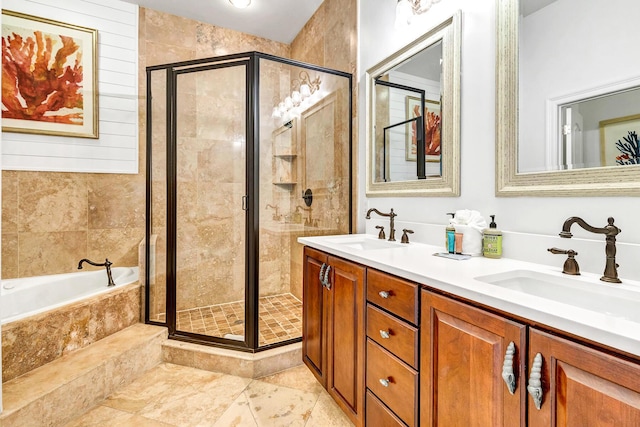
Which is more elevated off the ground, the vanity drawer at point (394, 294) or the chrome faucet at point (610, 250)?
the chrome faucet at point (610, 250)

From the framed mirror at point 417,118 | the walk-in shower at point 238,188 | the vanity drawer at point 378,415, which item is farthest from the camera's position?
the walk-in shower at point 238,188

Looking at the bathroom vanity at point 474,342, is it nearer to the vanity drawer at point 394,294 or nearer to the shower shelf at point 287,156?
the vanity drawer at point 394,294

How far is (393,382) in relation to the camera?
3.49 feet

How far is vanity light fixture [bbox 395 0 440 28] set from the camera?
161 centimetres

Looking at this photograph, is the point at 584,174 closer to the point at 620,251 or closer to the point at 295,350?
the point at 620,251

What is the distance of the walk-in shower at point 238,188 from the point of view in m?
2.12

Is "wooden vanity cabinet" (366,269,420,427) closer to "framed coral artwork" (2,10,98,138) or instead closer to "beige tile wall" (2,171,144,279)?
"beige tile wall" (2,171,144,279)

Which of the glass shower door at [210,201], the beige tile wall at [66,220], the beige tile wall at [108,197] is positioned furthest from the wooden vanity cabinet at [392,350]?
the beige tile wall at [66,220]

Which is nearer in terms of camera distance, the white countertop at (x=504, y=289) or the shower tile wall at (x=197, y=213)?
the white countertop at (x=504, y=289)

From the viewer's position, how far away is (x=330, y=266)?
149cm

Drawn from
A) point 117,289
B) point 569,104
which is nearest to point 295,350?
point 117,289

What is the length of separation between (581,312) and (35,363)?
2.38m

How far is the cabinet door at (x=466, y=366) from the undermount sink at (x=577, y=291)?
177 mm

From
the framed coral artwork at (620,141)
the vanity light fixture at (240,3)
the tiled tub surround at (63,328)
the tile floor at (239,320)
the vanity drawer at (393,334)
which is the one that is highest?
the vanity light fixture at (240,3)
